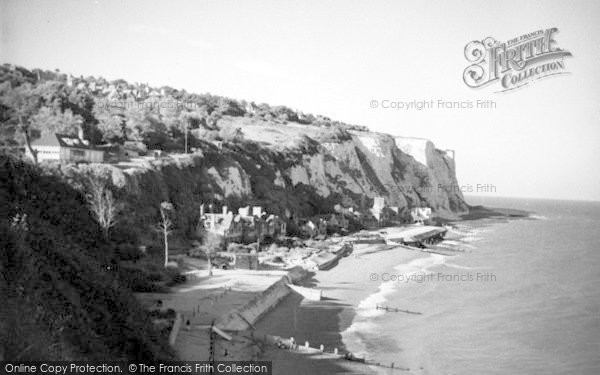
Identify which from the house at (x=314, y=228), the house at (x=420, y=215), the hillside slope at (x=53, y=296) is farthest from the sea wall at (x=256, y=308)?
the house at (x=420, y=215)

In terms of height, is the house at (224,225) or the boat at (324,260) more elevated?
the house at (224,225)

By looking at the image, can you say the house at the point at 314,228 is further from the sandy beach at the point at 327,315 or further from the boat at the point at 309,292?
the boat at the point at 309,292

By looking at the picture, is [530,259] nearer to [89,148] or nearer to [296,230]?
[296,230]

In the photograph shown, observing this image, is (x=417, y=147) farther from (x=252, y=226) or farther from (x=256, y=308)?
(x=256, y=308)

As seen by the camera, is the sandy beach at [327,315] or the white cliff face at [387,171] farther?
the white cliff face at [387,171]

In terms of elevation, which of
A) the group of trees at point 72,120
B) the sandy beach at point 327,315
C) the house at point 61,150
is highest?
the group of trees at point 72,120
